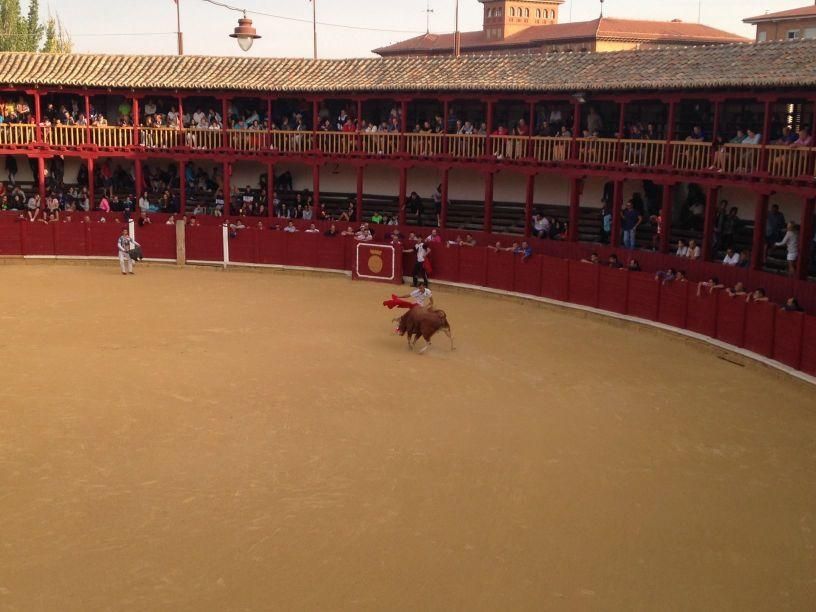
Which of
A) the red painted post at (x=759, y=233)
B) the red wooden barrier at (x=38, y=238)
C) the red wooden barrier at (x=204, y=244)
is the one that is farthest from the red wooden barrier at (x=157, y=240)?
the red painted post at (x=759, y=233)

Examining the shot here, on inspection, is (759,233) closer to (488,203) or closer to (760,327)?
(760,327)

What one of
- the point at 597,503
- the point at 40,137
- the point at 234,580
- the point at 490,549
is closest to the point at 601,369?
the point at 597,503

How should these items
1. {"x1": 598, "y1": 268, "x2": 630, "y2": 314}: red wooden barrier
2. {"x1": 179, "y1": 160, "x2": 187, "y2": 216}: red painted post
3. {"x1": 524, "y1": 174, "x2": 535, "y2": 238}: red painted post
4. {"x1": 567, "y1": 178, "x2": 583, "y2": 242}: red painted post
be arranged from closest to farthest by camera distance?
{"x1": 598, "y1": 268, "x2": 630, "y2": 314}: red wooden barrier
{"x1": 567, "y1": 178, "x2": 583, "y2": 242}: red painted post
{"x1": 524, "y1": 174, "x2": 535, "y2": 238}: red painted post
{"x1": 179, "y1": 160, "x2": 187, "y2": 216}: red painted post

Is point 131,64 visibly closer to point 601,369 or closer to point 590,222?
point 590,222

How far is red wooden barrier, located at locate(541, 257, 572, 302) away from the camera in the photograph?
23891mm

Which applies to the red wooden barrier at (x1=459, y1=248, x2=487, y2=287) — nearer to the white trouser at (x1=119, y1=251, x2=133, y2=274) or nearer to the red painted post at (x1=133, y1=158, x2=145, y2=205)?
the white trouser at (x1=119, y1=251, x2=133, y2=274)

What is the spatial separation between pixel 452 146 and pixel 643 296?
31.7 feet

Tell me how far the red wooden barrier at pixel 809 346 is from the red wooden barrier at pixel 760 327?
975 millimetres

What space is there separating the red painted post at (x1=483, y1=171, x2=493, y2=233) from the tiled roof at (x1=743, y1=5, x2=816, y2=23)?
154ft

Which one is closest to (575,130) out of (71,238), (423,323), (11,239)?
(423,323)

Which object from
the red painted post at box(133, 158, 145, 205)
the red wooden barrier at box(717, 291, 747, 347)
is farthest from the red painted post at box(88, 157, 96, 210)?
the red wooden barrier at box(717, 291, 747, 347)

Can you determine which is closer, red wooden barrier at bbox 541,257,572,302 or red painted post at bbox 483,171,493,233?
red wooden barrier at bbox 541,257,572,302

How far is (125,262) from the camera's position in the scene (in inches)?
1079

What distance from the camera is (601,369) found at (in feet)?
57.9
